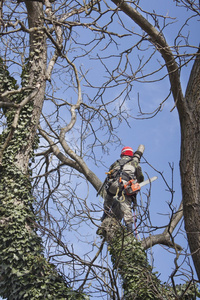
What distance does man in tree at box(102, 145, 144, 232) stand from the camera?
6746 millimetres

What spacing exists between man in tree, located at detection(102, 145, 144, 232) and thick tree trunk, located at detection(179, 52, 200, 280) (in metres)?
2.23

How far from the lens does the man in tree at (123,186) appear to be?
6.75 m

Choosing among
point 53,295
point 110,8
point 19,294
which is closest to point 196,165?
point 53,295

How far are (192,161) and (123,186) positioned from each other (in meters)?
2.76

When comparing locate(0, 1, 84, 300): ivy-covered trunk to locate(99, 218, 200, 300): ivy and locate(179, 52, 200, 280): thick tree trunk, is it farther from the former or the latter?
locate(179, 52, 200, 280): thick tree trunk

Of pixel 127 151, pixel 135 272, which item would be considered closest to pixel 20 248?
pixel 135 272

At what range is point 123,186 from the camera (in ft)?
22.7

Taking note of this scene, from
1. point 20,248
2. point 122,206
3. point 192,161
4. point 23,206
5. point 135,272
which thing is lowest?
point 20,248

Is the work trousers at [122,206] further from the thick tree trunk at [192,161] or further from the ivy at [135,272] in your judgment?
the thick tree trunk at [192,161]

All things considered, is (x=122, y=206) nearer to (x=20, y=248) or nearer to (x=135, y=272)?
(x=135, y=272)

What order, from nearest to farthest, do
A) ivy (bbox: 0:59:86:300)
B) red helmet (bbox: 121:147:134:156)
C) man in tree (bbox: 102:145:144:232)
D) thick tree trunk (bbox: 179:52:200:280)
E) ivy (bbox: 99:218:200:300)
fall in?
thick tree trunk (bbox: 179:52:200:280), ivy (bbox: 0:59:86:300), ivy (bbox: 99:218:200:300), man in tree (bbox: 102:145:144:232), red helmet (bbox: 121:147:134:156)

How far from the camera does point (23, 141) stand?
5.71 meters

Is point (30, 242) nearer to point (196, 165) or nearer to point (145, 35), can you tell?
point (196, 165)

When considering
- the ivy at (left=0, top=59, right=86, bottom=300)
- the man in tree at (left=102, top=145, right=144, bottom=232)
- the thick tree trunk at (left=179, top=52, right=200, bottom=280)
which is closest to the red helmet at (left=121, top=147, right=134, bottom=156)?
the man in tree at (left=102, top=145, right=144, bottom=232)
